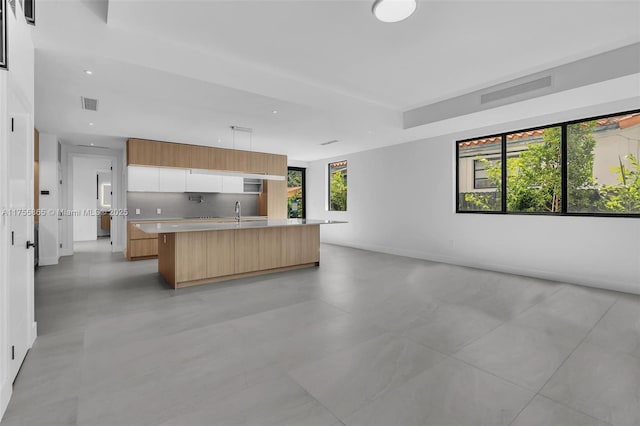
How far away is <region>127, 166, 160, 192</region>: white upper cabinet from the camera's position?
6.52 metres

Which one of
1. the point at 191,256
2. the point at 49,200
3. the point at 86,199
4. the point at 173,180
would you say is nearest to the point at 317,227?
the point at 191,256

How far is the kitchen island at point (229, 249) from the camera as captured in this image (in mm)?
4250

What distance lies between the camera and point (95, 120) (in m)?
5.05

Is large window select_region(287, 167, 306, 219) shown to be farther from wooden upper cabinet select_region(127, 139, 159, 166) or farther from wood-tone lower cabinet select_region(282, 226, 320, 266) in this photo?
wood-tone lower cabinet select_region(282, 226, 320, 266)

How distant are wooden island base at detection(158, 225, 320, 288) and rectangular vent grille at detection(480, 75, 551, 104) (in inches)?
134

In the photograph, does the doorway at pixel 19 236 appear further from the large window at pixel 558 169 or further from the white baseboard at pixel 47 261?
the large window at pixel 558 169

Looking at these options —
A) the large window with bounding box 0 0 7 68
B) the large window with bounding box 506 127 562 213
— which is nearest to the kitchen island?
the large window with bounding box 0 0 7 68

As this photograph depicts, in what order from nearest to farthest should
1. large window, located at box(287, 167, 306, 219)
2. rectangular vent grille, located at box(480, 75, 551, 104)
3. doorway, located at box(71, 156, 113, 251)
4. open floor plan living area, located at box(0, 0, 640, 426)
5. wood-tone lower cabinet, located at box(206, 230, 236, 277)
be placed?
open floor plan living area, located at box(0, 0, 640, 426) → rectangular vent grille, located at box(480, 75, 551, 104) → wood-tone lower cabinet, located at box(206, 230, 236, 277) → doorway, located at box(71, 156, 113, 251) → large window, located at box(287, 167, 306, 219)

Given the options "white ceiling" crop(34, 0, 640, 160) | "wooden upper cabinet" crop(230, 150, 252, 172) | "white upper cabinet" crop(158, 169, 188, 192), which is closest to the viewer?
"white ceiling" crop(34, 0, 640, 160)

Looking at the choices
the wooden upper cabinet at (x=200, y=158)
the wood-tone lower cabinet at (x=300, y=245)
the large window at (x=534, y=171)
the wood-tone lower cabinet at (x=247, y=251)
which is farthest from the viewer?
the wooden upper cabinet at (x=200, y=158)

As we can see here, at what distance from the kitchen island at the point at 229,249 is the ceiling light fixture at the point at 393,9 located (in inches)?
121

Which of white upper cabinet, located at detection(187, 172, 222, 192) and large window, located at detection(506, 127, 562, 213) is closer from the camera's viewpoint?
large window, located at detection(506, 127, 562, 213)

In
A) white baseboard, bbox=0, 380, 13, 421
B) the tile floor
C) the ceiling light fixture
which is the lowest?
the tile floor

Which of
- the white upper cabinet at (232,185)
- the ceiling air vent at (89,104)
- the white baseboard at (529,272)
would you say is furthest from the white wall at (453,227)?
Answer: the ceiling air vent at (89,104)
